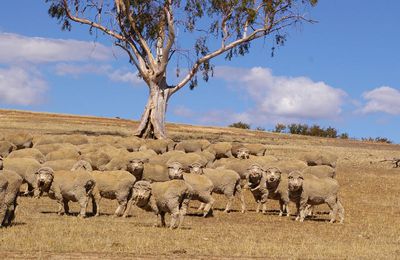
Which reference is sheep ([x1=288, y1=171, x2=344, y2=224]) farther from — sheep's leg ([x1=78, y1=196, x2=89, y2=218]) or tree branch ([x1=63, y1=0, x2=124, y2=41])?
tree branch ([x1=63, y1=0, x2=124, y2=41])

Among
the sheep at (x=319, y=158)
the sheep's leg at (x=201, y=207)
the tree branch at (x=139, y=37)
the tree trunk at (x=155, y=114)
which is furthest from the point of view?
the tree branch at (x=139, y=37)

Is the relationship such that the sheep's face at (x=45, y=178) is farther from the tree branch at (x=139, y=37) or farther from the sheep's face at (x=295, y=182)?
the tree branch at (x=139, y=37)

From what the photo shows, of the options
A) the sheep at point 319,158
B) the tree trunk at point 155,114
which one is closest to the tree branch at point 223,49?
the tree trunk at point 155,114

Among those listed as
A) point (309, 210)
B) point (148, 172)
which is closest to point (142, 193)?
point (148, 172)

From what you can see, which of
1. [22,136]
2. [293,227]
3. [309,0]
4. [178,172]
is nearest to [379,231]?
[293,227]

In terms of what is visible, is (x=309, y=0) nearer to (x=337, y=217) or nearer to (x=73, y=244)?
(x=337, y=217)

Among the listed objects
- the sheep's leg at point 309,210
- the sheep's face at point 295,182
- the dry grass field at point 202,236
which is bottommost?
the dry grass field at point 202,236

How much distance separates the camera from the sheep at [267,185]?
17844mm

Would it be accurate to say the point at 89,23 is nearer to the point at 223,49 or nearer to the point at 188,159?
the point at 223,49

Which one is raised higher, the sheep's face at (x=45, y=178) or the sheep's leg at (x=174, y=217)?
the sheep's face at (x=45, y=178)

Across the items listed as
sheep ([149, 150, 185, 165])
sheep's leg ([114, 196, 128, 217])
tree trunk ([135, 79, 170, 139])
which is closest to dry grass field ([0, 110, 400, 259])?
sheep's leg ([114, 196, 128, 217])

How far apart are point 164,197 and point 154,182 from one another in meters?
3.29

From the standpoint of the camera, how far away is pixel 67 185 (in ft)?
51.4

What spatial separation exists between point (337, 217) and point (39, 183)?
24.6ft
